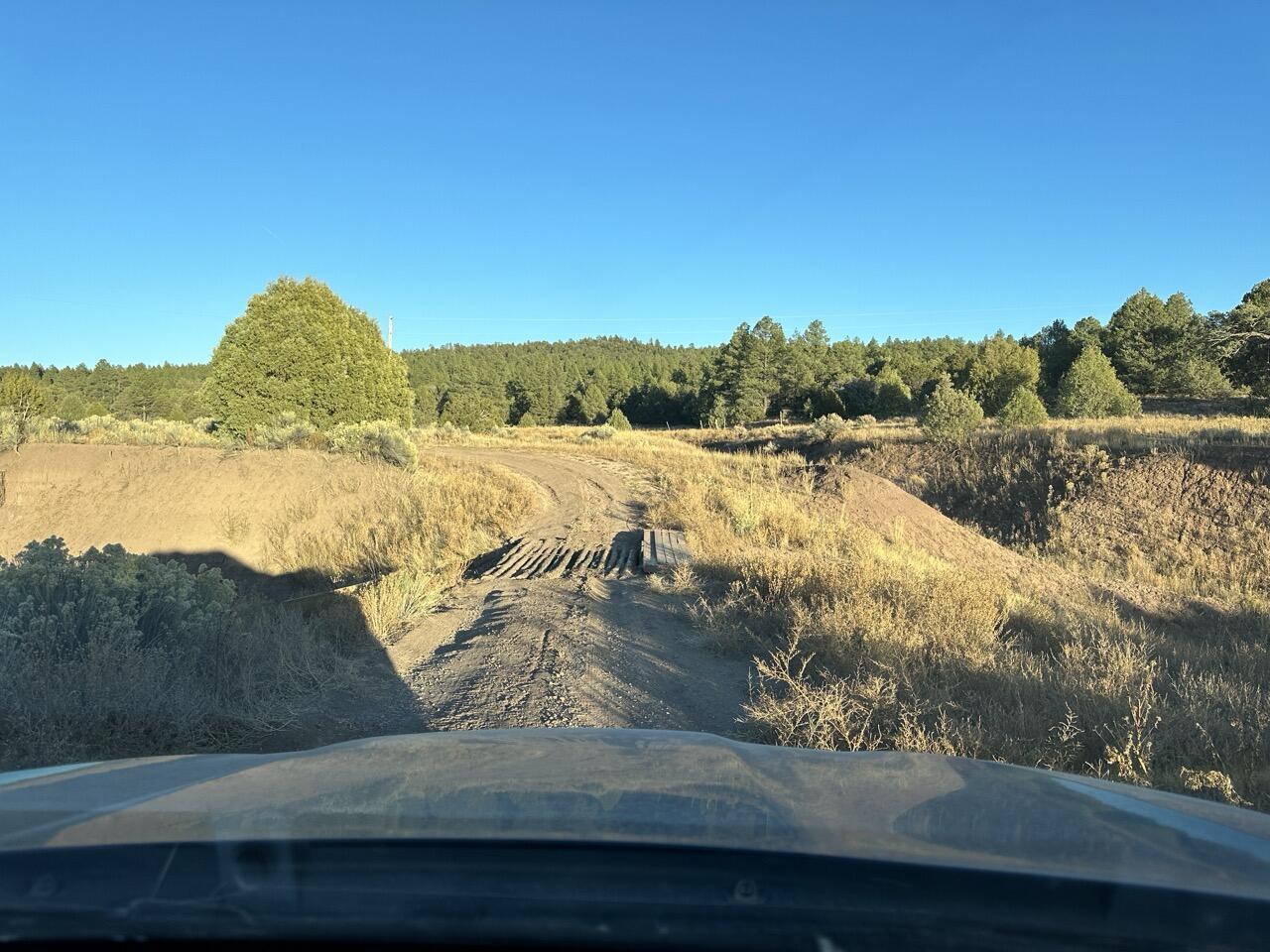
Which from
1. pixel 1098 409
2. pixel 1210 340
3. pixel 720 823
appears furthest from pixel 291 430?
pixel 1098 409

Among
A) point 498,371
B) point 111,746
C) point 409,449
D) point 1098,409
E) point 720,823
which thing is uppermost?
point 498,371

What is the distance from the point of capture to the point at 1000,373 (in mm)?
62594

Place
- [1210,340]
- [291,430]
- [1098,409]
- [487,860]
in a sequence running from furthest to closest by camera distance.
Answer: [1098,409], [1210,340], [291,430], [487,860]

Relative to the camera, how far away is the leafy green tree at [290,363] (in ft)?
79.8

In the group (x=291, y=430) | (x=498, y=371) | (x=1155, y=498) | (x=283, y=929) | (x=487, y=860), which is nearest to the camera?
(x=283, y=929)

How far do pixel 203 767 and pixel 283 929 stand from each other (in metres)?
1.80

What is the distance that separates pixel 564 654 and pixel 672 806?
5.08m

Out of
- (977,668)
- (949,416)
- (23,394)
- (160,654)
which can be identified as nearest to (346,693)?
(160,654)

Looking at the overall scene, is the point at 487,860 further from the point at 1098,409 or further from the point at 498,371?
the point at 498,371

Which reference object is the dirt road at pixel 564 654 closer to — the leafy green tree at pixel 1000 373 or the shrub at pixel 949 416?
the shrub at pixel 949 416

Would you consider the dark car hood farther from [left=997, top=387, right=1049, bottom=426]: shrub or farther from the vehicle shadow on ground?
[left=997, top=387, right=1049, bottom=426]: shrub

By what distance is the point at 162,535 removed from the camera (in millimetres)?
18047

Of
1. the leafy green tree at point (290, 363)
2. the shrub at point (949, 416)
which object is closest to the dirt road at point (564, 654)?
the leafy green tree at point (290, 363)

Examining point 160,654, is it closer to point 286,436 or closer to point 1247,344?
point 286,436
